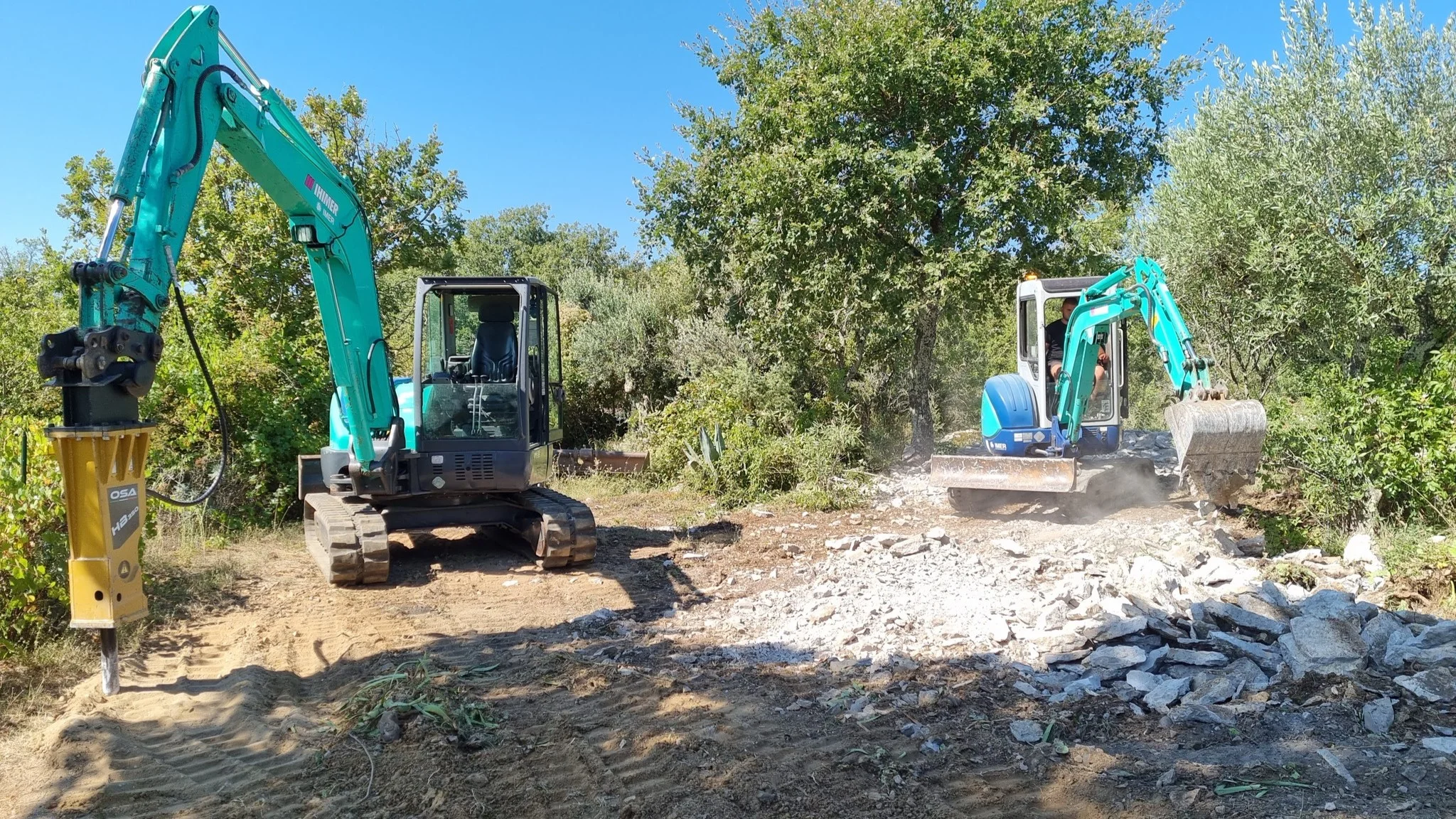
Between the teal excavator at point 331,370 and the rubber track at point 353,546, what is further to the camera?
the rubber track at point 353,546

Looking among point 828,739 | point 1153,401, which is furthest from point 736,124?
point 1153,401

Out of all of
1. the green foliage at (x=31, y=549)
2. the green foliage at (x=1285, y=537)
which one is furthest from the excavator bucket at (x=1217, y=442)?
the green foliage at (x=31, y=549)

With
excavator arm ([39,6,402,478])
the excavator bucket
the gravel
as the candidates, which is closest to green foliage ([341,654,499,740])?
the gravel

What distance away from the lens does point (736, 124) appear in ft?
51.4

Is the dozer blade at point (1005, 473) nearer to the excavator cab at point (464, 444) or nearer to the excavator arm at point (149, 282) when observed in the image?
the excavator cab at point (464, 444)

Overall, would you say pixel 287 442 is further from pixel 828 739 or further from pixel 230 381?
pixel 828 739

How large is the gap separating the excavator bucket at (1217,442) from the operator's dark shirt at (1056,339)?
2494 millimetres

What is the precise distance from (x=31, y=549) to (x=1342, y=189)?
38.4 feet

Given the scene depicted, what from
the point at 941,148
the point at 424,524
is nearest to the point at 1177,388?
the point at 941,148

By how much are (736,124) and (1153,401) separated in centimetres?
1584

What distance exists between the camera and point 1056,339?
1050 cm

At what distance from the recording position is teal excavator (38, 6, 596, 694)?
14.6 feet

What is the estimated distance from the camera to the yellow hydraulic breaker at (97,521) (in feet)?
14.4

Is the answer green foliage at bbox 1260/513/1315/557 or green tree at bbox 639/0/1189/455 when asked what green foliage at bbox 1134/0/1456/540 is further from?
green tree at bbox 639/0/1189/455
